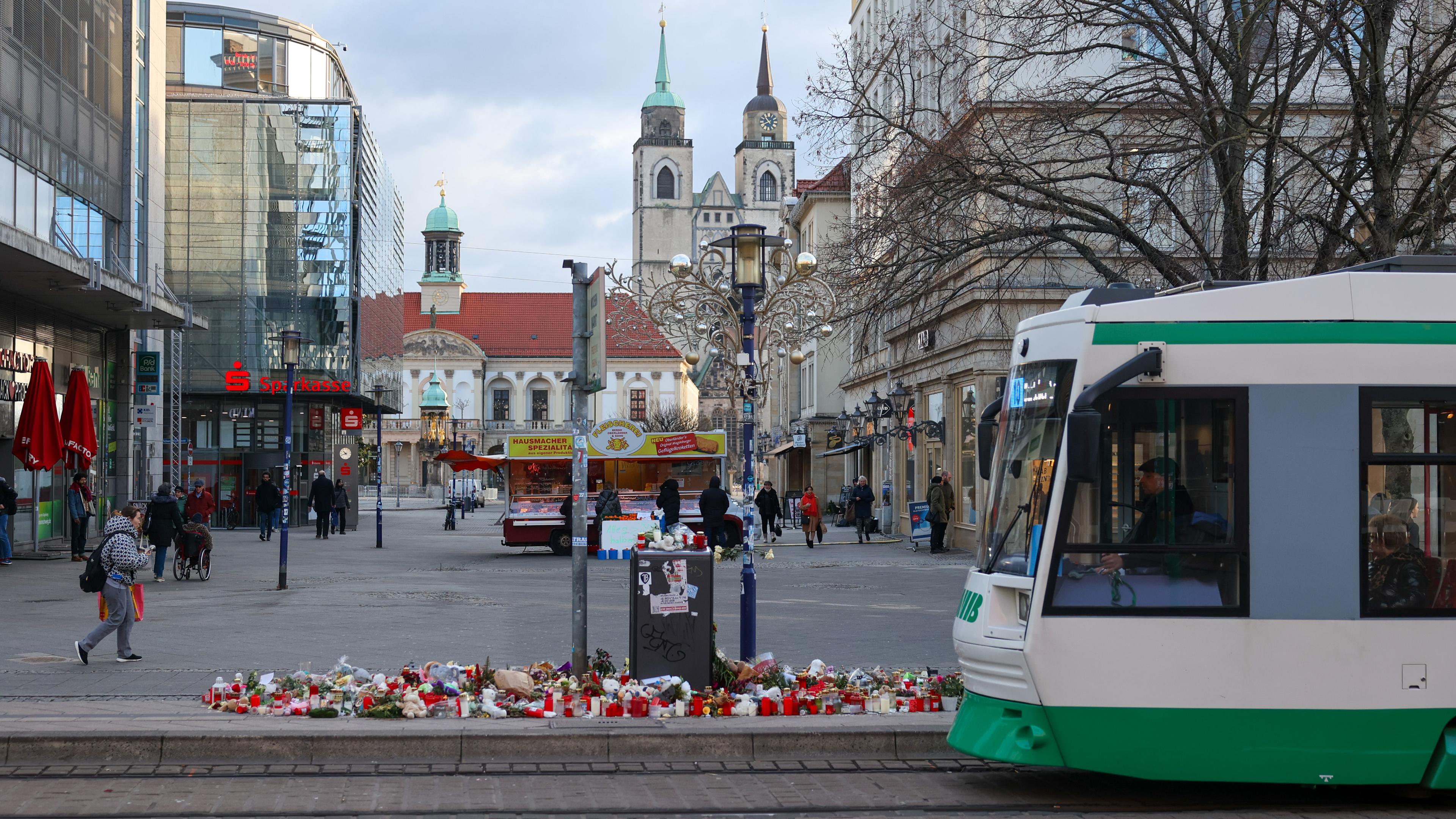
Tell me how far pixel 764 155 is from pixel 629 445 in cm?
11315

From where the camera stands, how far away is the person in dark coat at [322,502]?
38938 millimetres

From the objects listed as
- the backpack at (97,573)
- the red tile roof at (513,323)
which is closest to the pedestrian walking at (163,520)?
the backpack at (97,573)

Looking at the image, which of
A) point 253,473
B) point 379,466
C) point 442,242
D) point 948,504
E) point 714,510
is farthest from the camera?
point 442,242

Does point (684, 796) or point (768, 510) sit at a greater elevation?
point (768, 510)

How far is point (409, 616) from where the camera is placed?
16922 mm

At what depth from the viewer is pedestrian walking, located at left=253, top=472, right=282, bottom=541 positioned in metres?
35.7

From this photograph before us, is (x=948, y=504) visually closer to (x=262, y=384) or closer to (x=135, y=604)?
(x=135, y=604)

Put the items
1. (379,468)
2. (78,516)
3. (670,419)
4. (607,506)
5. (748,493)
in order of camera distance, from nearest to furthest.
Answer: (748,493), (78,516), (607,506), (379,468), (670,419)

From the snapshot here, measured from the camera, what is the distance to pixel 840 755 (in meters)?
9.05

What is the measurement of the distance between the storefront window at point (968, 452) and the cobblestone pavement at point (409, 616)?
3165 mm

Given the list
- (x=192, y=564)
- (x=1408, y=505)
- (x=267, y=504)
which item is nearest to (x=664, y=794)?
(x=1408, y=505)

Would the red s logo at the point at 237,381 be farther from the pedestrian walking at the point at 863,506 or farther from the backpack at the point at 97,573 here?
the backpack at the point at 97,573

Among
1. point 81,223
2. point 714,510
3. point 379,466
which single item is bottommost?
point 714,510

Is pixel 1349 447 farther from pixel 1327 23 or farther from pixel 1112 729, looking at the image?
pixel 1327 23
